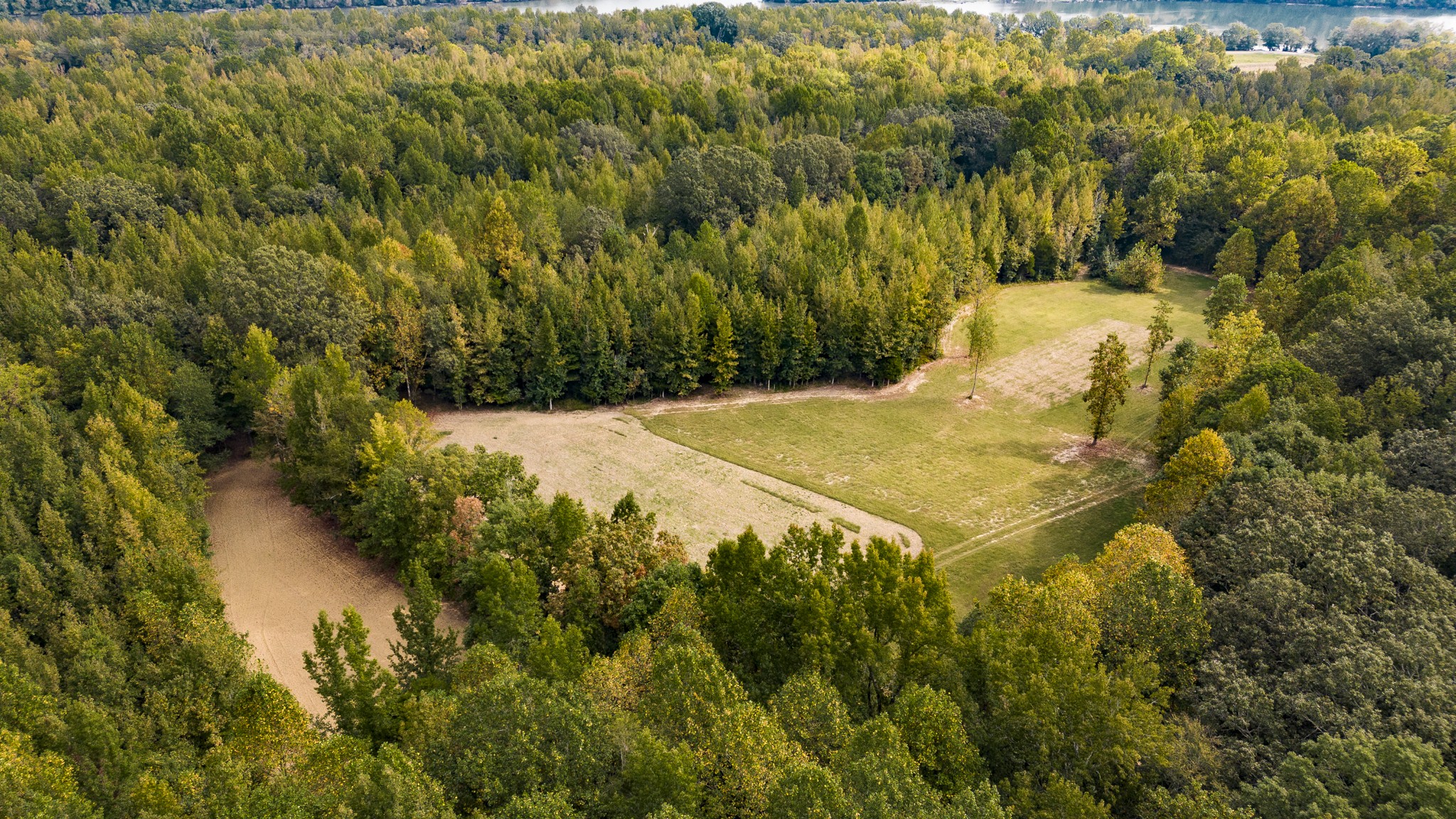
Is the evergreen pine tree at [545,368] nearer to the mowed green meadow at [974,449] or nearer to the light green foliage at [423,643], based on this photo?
the mowed green meadow at [974,449]

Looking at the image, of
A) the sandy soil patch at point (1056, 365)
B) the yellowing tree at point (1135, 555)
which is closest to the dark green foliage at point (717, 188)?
the sandy soil patch at point (1056, 365)

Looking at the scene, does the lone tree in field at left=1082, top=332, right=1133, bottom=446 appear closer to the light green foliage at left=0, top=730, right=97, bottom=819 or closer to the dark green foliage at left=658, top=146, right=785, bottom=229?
the dark green foliage at left=658, top=146, right=785, bottom=229


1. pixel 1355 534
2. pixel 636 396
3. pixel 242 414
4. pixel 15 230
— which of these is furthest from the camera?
pixel 15 230

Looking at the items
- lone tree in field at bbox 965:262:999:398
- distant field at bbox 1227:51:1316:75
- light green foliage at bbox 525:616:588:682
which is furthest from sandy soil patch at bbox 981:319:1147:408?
distant field at bbox 1227:51:1316:75

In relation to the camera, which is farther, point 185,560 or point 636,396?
point 636,396

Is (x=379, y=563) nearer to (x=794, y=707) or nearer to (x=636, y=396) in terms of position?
(x=636, y=396)

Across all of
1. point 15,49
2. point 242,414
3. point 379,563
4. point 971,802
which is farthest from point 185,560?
point 15,49

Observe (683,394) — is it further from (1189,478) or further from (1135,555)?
(1135,555)
